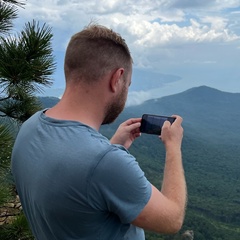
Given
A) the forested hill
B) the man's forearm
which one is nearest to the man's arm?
the man's forearm

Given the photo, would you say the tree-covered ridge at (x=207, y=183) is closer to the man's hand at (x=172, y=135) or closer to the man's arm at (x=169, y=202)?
the man's hand at (x=172, y=135)

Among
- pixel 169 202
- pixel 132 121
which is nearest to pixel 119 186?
pixel 169 202

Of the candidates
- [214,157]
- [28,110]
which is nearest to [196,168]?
[214,157]

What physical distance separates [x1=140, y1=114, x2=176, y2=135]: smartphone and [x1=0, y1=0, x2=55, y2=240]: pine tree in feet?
4.58

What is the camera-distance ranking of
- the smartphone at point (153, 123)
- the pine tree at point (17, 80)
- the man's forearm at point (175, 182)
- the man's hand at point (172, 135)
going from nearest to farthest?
the man's forearm at point (175, 182) → the man's hand at point (172, 135) → the smartphone at point (153, 123) → the pine tree at point (17, 80)

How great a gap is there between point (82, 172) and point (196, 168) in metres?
112

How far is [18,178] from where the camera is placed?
140cm

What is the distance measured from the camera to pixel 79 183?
119cm

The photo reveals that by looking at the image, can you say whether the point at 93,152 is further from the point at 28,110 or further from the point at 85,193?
the point at 28,110

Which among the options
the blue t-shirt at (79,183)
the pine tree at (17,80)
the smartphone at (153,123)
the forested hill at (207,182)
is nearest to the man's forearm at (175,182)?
the blue t-shirt at (79,183)

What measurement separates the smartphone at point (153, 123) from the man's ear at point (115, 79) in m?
0.40

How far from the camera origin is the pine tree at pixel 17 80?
2885mm

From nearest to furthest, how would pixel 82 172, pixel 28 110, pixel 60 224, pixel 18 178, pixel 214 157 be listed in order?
pixel 82 172, pixel 60 224, pixel 18 178, pixel 28 110, pixel 214 157

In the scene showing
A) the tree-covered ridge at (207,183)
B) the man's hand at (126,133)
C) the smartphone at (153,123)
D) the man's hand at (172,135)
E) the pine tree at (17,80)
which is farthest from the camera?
the tree-covered ridge at (207,183)
